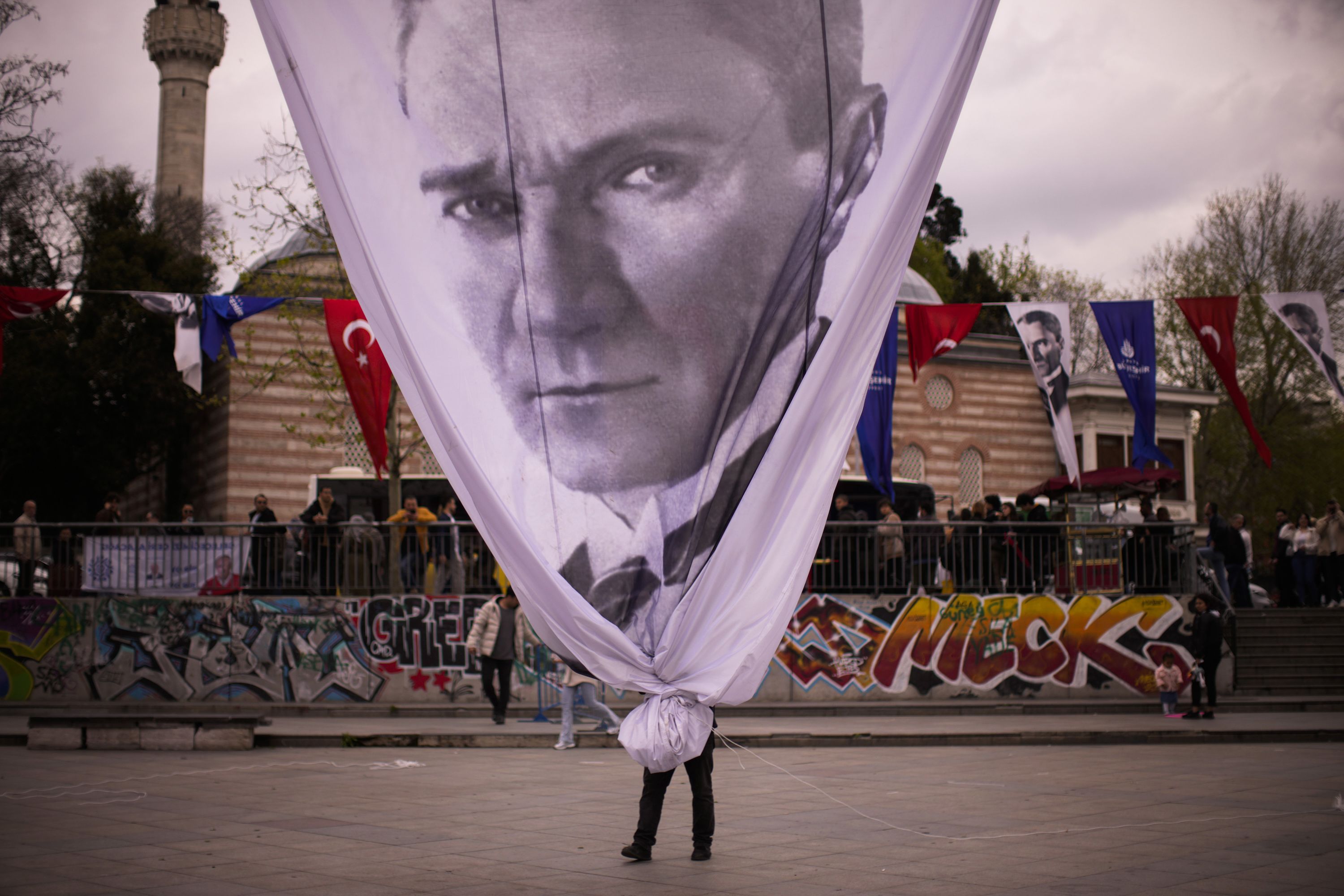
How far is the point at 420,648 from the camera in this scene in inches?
826

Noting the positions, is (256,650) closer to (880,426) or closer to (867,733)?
(867,733)

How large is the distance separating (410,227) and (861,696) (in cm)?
1727

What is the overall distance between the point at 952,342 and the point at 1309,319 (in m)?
4.89

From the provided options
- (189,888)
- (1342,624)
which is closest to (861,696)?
(1342,624)

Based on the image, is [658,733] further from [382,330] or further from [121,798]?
[121,798]

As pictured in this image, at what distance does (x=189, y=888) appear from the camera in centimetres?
691

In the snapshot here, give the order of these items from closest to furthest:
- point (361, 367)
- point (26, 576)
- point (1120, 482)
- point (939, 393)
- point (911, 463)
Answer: point (361, 367)
point (26, 576)
point (1120, 482)
point (911, 463)
point (939, 393)

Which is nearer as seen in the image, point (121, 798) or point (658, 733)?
point (658, 733)

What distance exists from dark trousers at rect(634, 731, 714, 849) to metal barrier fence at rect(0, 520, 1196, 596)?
13.1 metres

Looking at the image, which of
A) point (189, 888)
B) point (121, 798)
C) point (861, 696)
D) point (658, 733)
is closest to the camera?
point (658, 733)

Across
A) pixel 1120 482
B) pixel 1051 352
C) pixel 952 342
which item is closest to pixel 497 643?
pixel 952 342

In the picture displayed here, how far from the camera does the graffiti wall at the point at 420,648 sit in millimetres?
20875

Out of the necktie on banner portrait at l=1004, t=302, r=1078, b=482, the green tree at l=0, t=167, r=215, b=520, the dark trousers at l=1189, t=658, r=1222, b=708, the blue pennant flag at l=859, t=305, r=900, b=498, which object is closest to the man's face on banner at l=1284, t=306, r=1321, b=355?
the necktie on banner portrait at l=1004, t=302, r=1078, b=482

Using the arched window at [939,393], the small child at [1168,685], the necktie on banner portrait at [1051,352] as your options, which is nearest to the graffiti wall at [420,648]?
the small child at [1168,685]
